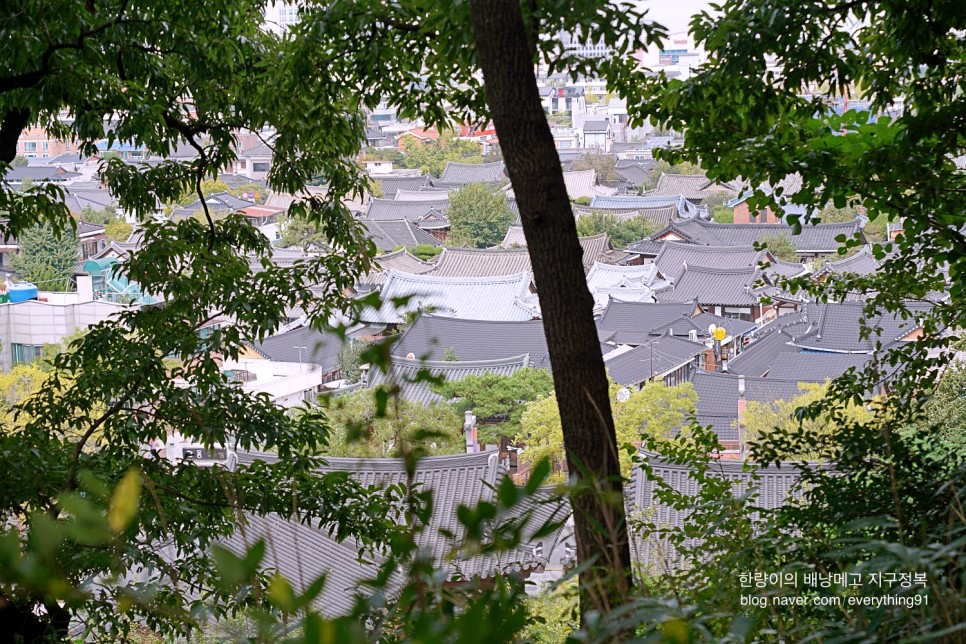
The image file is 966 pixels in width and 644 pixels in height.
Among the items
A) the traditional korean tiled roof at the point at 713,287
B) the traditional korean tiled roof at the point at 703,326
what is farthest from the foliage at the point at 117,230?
the traditional korean tiled roof at the point at 703,326

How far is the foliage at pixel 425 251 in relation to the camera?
2920cm

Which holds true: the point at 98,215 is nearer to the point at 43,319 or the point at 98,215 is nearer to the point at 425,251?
the point at 425,251

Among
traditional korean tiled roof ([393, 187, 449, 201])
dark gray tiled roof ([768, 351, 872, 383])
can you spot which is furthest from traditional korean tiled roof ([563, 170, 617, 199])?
dark gray tiled roof ([768, 351, 872, 383])

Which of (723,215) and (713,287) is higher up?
(723,215)

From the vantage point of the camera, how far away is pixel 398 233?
3030cm

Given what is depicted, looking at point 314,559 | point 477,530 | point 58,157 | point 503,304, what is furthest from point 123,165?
point 58,157

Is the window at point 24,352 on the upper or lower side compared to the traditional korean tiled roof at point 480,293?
Result: lower

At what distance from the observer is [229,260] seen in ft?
11.8

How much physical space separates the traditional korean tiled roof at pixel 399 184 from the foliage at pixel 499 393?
21843 millimetres

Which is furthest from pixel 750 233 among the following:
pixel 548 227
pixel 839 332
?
pixel 548 227

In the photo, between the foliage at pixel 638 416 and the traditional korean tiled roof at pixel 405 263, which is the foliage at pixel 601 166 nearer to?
the traditional korean tiled roof at pixel 405 263

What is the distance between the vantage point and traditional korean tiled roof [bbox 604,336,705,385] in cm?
1705

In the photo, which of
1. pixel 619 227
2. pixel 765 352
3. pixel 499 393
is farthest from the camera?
pixel 619 227

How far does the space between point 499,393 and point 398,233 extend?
650 inches
